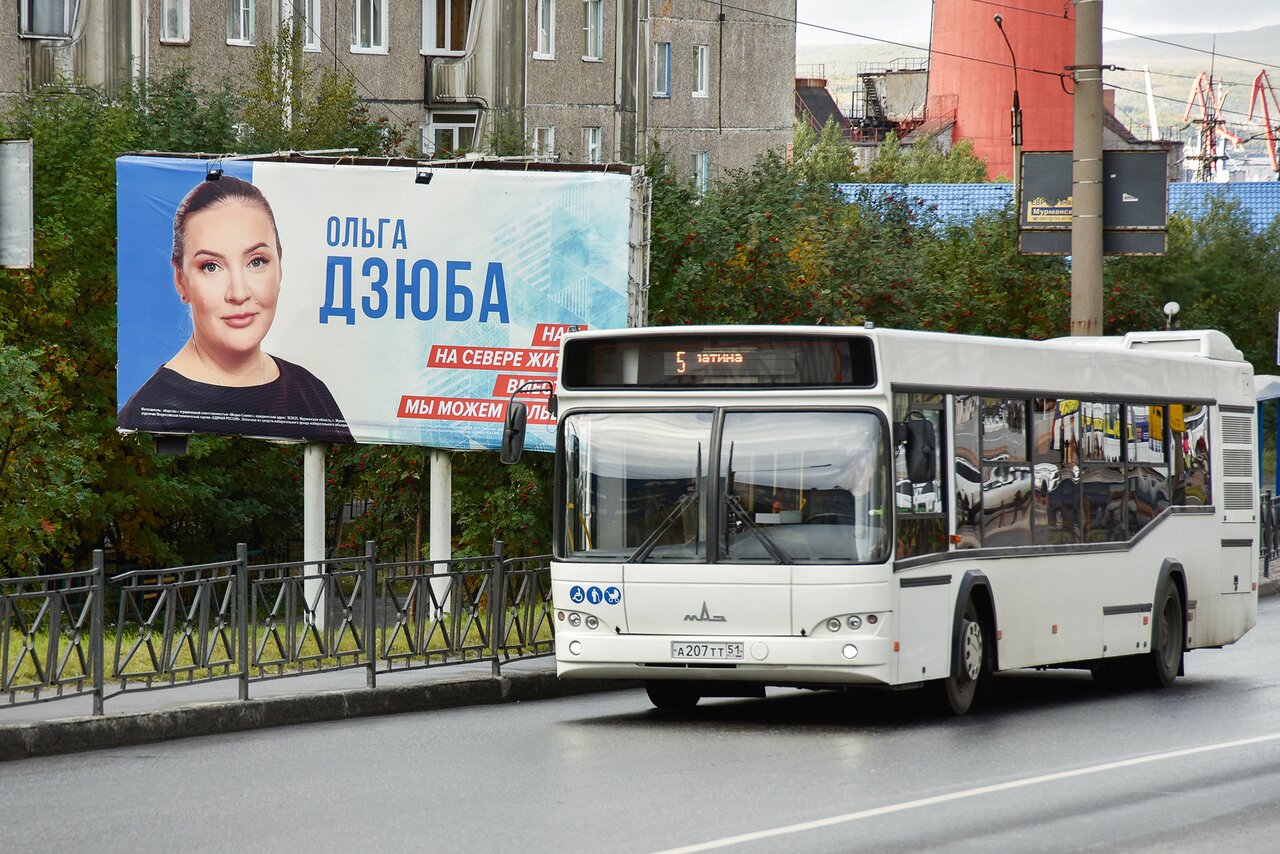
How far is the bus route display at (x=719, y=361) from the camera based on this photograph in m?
12.9

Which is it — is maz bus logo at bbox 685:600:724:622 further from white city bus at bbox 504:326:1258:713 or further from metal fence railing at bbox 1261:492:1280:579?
metal fence railing at bbox 1261:492:1280:579

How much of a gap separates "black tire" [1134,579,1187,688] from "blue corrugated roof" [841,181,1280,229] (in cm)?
3244

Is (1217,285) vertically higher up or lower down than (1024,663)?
higher up

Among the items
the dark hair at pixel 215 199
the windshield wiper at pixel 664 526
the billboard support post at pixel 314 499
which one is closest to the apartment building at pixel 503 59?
the dark hair at pixel 215 199

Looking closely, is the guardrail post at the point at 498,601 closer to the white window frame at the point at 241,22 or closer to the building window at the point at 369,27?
the white window frame at the point at 241,22

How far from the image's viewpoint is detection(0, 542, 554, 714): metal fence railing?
12.2 metres

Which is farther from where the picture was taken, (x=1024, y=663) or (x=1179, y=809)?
(x=1024, y=663)

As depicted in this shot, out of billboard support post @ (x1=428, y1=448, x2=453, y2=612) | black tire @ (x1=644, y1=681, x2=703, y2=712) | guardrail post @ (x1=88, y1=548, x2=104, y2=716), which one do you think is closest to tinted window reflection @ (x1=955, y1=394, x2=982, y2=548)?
black tire @ (x1=644, y1=681, x2=703, y2=712)

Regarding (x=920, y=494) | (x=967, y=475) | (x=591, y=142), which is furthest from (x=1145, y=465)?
(x=591, y=142)

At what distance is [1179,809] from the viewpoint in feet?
31.3

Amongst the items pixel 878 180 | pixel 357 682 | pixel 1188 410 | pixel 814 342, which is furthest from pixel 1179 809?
pixel 878 180

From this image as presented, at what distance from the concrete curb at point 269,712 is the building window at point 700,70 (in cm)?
4416

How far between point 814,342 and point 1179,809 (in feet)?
14.4

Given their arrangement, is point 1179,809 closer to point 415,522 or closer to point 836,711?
point 836,711
